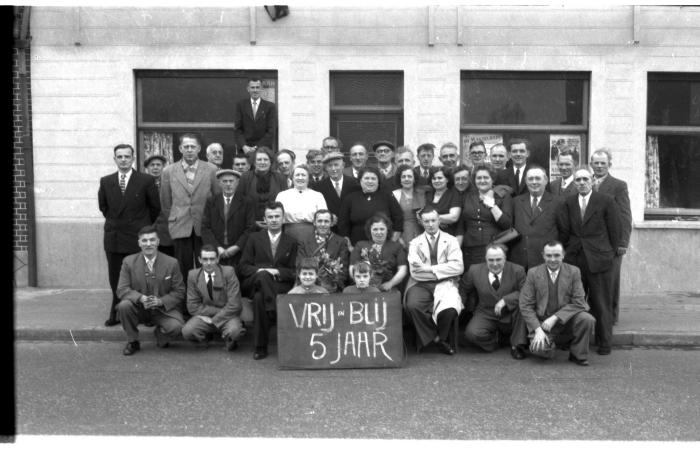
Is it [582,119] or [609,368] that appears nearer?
[609,368]

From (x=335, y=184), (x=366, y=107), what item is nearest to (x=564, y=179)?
(x=335, y=184)

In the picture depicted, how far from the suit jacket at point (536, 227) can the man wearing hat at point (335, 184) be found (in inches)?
74.3

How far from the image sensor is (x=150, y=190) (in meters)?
8.49

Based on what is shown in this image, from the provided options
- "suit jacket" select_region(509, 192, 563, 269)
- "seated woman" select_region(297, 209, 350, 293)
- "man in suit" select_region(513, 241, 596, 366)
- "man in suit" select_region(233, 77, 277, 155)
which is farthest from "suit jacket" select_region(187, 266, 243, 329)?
"man in suit" select_region(233, 77, 277, 155)

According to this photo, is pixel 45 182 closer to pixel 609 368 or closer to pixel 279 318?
pixel 279 318

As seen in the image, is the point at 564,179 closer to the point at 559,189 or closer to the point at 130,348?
the point at 559,189

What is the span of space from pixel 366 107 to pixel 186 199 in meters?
3.68

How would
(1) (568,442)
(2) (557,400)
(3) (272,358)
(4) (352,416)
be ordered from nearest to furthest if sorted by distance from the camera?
(1) (568,442) < (4) (352,416) < (2) (557,400) < (3) (272,358)

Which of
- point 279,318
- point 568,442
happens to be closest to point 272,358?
point 279,318

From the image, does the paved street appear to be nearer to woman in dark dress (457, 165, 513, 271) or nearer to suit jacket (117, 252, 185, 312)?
suit jacket (117, 252, 185, 312)

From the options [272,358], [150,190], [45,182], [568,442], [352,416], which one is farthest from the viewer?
[45,182]

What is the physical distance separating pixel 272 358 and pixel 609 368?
3.27 meters

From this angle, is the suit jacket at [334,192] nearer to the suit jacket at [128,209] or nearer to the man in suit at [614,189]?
the suit jacket at [128,209]

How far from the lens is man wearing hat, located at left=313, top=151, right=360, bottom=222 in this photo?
27.5 ft
